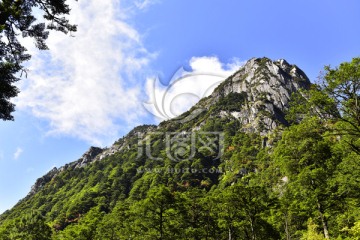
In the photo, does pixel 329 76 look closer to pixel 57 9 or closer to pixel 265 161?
pixel 57 9

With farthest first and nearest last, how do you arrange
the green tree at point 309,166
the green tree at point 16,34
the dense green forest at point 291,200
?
the green tree at point 309,166
the dense green forest at point 291,200
the green tree at point 16,34

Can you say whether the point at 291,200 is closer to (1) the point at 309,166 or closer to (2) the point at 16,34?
(1) the point at 309,166

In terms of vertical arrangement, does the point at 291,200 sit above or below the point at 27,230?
above

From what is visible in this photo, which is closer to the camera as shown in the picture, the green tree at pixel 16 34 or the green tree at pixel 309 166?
the green tree at pixel 16 34

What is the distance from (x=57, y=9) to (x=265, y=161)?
113 metres

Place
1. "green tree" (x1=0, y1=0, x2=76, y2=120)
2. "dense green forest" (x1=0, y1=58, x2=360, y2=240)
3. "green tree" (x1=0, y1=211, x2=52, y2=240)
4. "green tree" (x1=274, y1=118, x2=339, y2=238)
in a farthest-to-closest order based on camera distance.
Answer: "green tree" (x1=0, y1=211, x2=52, y2=240)
"green tree" (x1=274, y1=118, x2=339, y2=238)
"dense green forest" (x1=0, y1=58, x2=360, y2=240)
"green tree" (x1=0, y1=0, x2=76, y2=120)

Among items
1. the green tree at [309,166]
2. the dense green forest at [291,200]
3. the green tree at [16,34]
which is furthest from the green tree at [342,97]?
the green tree at [16,34]

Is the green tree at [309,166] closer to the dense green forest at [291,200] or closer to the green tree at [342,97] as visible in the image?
the dense green forest at [291,200]

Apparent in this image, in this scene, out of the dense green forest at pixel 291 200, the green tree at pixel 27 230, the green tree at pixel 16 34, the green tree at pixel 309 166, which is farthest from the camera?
the green tree at pixel 27 230

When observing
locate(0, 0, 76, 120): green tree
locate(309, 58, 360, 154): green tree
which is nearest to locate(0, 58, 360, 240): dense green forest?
locate(309, 58, 360, 154): green tree

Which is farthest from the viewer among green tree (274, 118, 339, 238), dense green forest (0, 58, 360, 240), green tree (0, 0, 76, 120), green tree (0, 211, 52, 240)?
green tree (0, 211, 52, 240)

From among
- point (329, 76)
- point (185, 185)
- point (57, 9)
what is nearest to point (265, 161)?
point (185, 185)

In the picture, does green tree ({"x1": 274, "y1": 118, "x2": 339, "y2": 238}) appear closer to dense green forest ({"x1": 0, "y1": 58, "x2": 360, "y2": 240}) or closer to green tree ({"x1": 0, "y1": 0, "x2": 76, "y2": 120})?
dense green forest ({"x1": 0, "y1": 58, "x2": 360, "y2": 240})

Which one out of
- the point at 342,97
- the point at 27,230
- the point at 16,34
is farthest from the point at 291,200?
the point at 27,230
